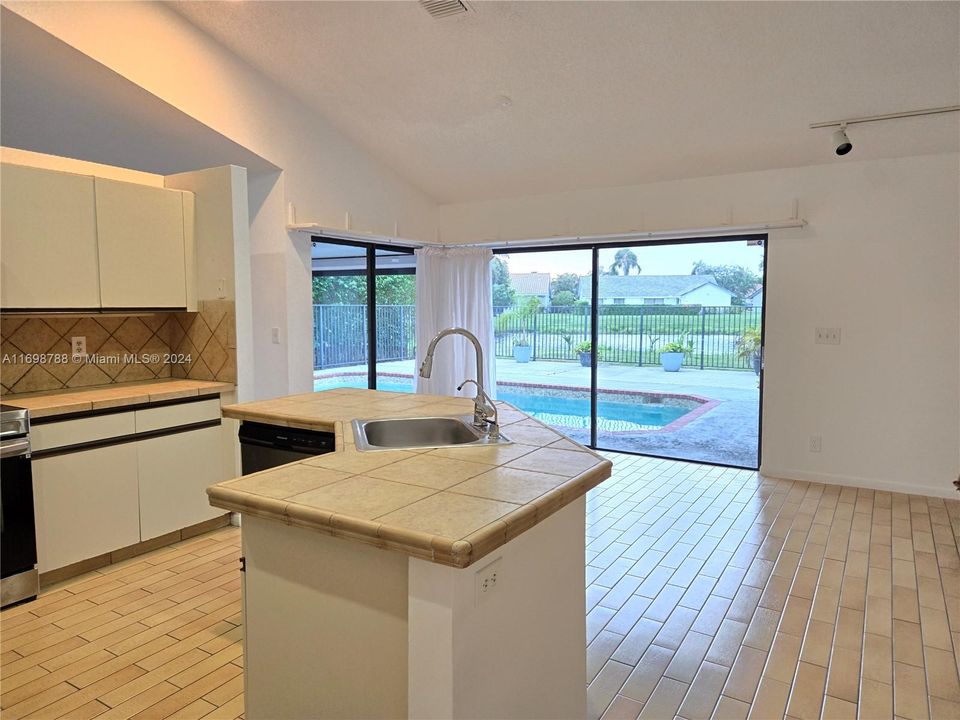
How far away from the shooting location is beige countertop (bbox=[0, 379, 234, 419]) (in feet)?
9.92

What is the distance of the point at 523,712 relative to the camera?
5.33 feet

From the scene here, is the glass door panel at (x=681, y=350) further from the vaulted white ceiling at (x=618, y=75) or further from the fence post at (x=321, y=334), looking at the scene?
the fence post at (x=321, y=334)

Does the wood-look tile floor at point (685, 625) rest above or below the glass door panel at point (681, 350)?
below

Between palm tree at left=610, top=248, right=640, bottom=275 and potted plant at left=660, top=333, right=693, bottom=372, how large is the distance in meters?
0.72

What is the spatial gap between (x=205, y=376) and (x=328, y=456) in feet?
7.69

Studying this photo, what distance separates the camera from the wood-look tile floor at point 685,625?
2.17 metres

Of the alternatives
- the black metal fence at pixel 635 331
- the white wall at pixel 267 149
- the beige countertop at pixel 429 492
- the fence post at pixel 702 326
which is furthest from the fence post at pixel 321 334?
the fence post at pixel 702 326

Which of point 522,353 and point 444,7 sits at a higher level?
point 444,7

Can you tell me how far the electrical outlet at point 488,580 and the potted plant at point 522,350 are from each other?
4.85m

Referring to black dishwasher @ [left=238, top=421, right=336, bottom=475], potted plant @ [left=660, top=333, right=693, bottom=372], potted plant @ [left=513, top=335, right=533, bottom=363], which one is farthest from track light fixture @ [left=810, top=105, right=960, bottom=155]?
black dishwasher @ [left=238, top=421, right=336, bottom=475]

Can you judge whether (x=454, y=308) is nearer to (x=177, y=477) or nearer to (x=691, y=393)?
(x=691, y=393)

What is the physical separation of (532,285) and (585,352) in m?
0.89

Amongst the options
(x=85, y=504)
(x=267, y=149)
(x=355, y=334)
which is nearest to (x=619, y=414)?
(x=355, y=334)

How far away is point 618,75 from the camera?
379 centimetres
